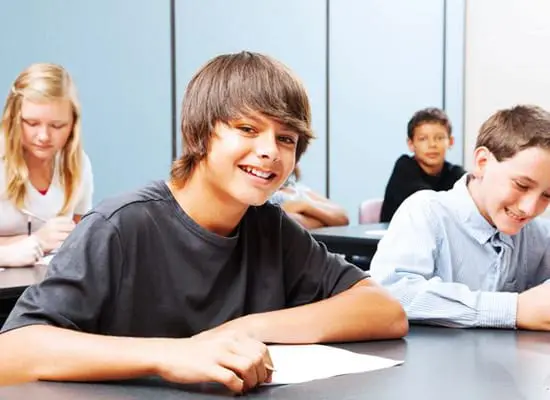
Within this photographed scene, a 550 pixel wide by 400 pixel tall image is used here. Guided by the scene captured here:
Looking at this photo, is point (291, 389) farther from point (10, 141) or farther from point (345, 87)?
point (345, 87)

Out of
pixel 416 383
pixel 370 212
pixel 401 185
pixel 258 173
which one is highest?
pixel 258 173

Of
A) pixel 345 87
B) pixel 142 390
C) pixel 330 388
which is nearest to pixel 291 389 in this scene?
pixel 330 388

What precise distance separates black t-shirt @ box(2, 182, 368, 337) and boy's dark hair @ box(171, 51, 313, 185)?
92mm

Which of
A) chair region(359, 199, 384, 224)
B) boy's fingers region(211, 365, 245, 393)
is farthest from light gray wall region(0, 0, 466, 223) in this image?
boy's fingers region(211, 365, 245, 393)

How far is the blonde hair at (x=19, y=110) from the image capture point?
2.64m

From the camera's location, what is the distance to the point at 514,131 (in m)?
1.82

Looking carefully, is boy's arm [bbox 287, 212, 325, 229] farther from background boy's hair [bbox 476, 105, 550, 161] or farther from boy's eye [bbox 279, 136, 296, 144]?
boy's eye [bbox 279, 136, 296, 144]

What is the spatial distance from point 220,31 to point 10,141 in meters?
2.20

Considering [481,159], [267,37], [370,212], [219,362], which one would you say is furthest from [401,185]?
[219,362]

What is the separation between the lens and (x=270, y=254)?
149 cm

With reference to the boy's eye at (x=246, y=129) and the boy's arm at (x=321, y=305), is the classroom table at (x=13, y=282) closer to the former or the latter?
the boy's arm at (x=321, y=305)

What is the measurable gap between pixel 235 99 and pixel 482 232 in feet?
2.38

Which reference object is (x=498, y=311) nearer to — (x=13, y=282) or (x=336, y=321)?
(x=336, y=321)

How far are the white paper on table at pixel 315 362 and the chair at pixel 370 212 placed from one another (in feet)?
9.92
